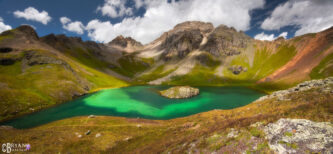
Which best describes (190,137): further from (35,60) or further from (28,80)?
(35,60)

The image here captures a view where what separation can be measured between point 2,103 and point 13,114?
6.69m

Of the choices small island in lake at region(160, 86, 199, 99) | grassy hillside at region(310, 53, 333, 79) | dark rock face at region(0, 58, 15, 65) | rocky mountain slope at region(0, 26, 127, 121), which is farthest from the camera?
dark rock face at region(0, 58, 15, 65)

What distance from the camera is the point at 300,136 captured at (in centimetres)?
1075

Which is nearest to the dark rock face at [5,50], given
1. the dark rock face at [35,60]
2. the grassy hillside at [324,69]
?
the dark rock face at [35,60]

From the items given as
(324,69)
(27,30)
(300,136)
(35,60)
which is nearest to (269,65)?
(324,69)

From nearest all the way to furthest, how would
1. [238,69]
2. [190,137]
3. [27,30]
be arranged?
[190,137] < [27,30] < [238,69]

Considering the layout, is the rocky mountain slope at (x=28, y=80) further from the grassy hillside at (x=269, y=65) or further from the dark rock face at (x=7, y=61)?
the grassy hillside at (x=269, y=65)

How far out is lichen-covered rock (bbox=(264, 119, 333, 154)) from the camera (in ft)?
31.3

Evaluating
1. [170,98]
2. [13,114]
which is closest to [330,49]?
[170,98]

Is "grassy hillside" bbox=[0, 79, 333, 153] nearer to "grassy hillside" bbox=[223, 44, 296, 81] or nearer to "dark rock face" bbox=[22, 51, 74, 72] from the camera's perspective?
"dark rock face" bbox=[22, 51, 74, 72]

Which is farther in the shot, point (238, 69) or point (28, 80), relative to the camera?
point (238, 69)

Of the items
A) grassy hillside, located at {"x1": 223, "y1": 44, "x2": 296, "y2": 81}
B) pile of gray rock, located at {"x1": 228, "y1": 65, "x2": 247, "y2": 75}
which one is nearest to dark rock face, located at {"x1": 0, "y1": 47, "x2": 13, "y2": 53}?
grassy hillside, located at {"x1": 223, "y1": 44, "x2": 296, "y2": 81}

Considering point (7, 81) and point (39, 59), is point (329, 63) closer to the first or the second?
point (7, 81)

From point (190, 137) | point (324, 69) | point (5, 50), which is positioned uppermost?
point (5, 50)
